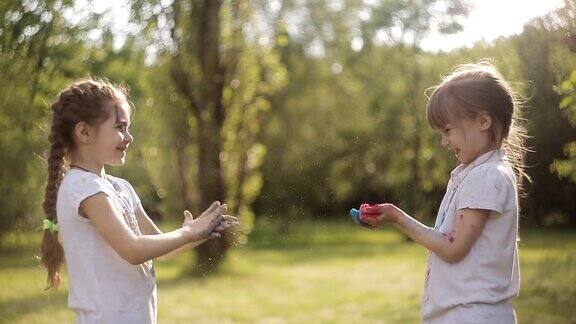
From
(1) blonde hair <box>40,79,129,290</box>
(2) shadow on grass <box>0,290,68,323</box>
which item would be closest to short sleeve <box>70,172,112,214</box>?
(1) blonde hair <box>40,79,129,290</box>

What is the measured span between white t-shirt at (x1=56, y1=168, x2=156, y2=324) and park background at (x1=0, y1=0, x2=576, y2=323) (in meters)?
0.80

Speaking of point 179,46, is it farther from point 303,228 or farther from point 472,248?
point 303,228

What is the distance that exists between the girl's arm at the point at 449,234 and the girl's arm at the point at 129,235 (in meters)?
0.58

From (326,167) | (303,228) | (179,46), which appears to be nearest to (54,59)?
(179,46)

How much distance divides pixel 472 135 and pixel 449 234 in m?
0.35

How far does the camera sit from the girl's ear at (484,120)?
117 inches

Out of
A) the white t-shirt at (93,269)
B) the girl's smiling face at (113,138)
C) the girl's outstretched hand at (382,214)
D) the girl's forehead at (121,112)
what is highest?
the girl's forehead at (121,112)

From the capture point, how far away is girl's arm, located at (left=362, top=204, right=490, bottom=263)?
2.87 meters

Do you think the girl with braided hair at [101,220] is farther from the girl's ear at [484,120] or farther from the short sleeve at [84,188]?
the girl's ear at [484,120]

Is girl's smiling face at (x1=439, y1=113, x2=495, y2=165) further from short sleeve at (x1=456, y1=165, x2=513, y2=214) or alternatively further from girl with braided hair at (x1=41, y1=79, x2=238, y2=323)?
girl with braided hair at (x1=41, y1=79, x2=238, y2=323)

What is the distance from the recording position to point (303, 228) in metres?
20.6

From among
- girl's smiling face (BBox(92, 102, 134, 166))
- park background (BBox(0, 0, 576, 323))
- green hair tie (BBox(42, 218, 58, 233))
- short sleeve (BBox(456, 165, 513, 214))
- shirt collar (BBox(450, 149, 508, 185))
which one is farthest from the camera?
park background (BBox(0, 0, 576, 323))

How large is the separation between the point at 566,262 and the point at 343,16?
11143 millimetres

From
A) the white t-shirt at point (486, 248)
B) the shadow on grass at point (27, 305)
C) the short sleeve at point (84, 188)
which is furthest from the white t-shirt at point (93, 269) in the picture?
the shadow on grass at point (27, 305)
